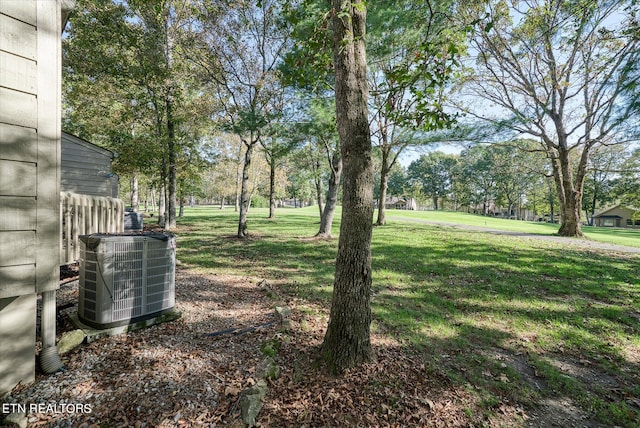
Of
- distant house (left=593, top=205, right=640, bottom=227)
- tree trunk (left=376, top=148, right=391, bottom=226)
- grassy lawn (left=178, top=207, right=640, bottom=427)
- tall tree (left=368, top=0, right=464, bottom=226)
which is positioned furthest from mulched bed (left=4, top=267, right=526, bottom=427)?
distant house (left=593, top=205, right=640, bottom=227)

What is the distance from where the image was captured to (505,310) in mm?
4539

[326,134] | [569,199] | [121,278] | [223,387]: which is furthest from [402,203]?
[223,387]

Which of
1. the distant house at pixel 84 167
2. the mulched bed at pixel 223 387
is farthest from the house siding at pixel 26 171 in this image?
the distant house at pixel 84 167

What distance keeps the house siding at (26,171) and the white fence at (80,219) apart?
2.35 metres

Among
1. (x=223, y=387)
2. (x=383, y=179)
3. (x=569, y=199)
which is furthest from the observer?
(x=383, y=179)

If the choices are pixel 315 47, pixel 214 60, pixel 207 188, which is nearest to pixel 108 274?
pixel 315 47

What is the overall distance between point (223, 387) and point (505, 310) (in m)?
4.54

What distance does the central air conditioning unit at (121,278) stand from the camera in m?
2.78

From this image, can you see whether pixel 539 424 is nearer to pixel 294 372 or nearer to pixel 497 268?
pixel 294 372

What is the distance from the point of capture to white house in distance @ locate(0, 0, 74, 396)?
6.60ft

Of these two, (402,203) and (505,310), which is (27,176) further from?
(402,203)

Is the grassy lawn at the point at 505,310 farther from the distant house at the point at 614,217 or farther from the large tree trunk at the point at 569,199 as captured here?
the distant house at the point at 614,217

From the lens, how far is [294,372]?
8.64 ft

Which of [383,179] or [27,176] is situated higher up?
[383,179]
